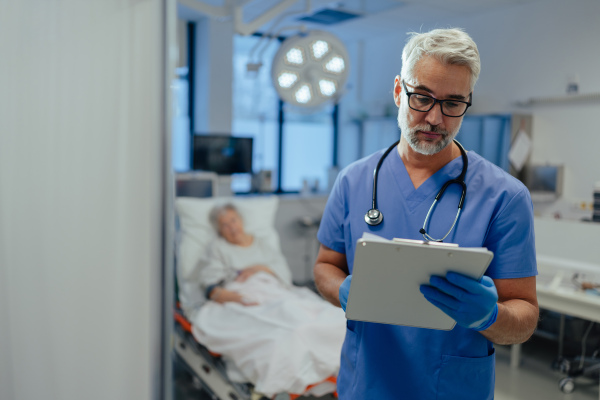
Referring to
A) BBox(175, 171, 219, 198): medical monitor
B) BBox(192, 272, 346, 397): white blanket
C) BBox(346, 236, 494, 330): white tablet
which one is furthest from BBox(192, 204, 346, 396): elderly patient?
BBox(346, 236, 494, 330): white tablet

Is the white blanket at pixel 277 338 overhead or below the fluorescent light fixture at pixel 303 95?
below

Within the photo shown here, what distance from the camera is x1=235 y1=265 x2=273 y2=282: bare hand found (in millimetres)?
2656

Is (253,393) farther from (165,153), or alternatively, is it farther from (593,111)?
(593,111)

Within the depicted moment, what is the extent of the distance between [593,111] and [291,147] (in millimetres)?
3288

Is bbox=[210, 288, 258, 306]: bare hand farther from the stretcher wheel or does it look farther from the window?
the window

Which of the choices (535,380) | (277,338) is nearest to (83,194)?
(277,338)

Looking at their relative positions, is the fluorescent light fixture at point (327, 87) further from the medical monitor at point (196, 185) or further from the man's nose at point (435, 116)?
the medical monitor at point (196, 185)

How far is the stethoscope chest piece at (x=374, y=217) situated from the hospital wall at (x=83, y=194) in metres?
0.44

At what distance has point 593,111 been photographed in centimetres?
318

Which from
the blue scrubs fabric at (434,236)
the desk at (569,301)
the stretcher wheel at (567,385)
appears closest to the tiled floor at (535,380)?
the stretcher wheel at (567,385)

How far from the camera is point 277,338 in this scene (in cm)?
196

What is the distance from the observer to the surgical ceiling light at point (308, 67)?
2.01 metres

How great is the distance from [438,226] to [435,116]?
0.23 meters

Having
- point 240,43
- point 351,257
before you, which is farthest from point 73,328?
point 240,43
